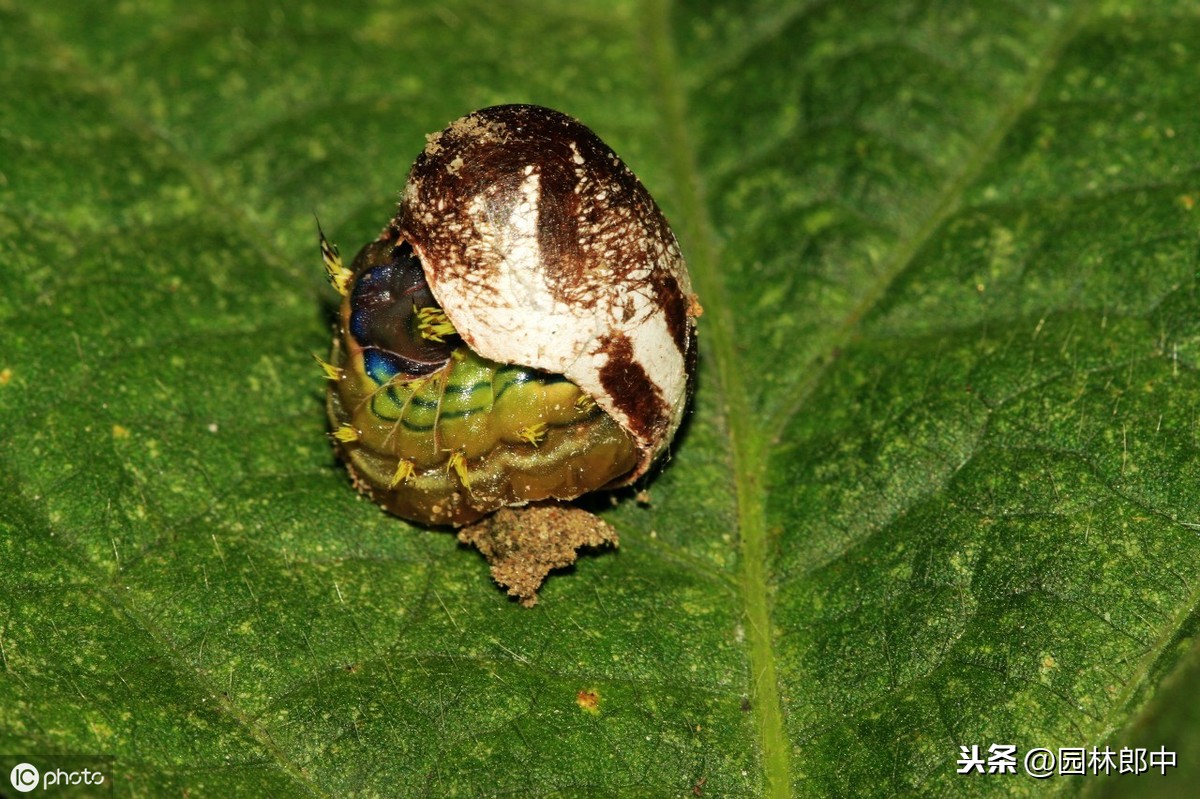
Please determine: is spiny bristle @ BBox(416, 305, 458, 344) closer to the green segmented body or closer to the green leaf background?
the green segmented body

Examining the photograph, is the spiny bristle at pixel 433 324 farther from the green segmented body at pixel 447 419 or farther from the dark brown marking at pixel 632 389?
the dark brown marking at pixel 632 389

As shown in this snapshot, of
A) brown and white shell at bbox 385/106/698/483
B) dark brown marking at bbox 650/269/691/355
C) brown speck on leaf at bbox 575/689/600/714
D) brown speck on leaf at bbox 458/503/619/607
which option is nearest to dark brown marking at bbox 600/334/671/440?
brown and white shell at bbox 385/106/698/483

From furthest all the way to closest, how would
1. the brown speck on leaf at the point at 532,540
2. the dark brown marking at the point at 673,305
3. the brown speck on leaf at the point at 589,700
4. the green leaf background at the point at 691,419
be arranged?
the brown speck on leaf at the point at 532,540
the dark brown marking at the point at 673,305
the brown speck on leaf at the point at 589,700
the green leaf background at the point at 691,419

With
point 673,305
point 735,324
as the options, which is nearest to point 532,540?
point 673,305

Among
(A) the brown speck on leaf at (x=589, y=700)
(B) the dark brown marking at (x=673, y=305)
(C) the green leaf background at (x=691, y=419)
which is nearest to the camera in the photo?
(C) the green leaf background at (x=691, y=419)

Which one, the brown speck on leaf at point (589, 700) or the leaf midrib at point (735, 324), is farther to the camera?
the leaf midrib at point (735, 324)

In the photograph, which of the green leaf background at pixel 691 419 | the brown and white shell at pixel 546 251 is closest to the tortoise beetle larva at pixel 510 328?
the brown and white shell at pixel 546 251

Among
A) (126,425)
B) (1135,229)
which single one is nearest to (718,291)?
(1135,229)
